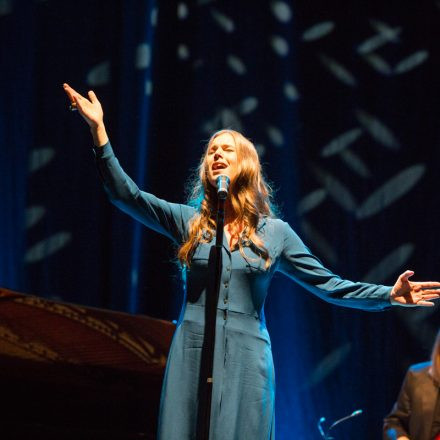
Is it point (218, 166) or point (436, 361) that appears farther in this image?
point (436, 361)

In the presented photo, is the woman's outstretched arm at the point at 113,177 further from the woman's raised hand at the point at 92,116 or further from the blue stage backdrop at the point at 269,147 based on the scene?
the blue stage backdrop at the point at 269,147

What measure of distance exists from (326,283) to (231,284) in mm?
391

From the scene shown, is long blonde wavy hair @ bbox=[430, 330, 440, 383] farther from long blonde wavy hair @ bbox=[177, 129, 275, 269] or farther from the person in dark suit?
long blonde wavy hair @ bbox=[177, 129, 275, 269]

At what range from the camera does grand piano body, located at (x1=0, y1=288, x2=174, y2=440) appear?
111 inches

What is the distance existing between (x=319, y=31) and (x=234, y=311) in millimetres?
2873

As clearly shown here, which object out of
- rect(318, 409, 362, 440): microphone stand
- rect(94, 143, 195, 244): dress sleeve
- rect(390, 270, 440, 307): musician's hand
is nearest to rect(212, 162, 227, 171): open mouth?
rect(94, 143, 195, 244): dress sleeve

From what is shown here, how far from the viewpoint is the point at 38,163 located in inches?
157

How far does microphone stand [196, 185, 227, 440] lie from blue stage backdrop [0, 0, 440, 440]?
72.5 inches

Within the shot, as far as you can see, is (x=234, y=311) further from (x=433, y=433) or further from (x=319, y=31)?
(x=319, y=31)

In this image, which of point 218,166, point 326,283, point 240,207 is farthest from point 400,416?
point 218,166

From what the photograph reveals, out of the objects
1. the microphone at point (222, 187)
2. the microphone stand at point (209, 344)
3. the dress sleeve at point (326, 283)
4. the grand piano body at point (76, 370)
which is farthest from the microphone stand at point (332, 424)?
the microphone at point (222, 187)

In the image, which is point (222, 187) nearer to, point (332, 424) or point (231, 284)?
point (231, 284)

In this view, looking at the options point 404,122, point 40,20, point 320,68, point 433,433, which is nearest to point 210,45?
point 320,68

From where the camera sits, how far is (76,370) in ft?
9.80
